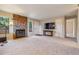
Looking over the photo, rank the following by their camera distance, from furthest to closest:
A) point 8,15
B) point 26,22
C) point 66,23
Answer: point 26,22 < point 66,23 < point 8,15

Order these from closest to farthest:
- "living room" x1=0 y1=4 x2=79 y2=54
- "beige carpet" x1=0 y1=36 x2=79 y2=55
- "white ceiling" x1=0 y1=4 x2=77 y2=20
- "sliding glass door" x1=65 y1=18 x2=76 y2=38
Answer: "beige carpet" x1=0 y1=36 x2=79 y2=55 < "white ceiling" x1=0 y1=4 x2=77 y2=20 < "living room" x1=0 y1=4 x2=79 y2=54 < "sliding glass door" x1=65 y1=18 x2=76 y2=38

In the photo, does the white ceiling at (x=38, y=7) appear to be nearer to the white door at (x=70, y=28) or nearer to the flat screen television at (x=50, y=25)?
the white door at (x=70, y=28)

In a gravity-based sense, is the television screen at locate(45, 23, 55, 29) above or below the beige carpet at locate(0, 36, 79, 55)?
above

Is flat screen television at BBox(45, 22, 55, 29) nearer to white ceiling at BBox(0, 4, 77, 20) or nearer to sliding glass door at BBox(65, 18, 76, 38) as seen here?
sliding glass door at BBox(65, 18, 76, 38)

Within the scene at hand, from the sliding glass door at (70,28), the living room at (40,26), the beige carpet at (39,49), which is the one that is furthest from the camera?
the sliding glass door at (70,28)

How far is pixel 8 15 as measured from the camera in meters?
8.55

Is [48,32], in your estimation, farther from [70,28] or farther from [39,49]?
[39,49]

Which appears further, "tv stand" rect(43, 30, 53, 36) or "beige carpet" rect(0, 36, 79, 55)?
"tv stand" rect(43, 30, 53, 36)

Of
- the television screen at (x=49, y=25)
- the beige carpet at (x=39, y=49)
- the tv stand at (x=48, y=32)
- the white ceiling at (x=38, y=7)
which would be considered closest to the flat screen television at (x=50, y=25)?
the television screen at (x=49, y=25)

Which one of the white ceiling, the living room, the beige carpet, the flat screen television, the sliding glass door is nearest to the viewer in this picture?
the beige carpet

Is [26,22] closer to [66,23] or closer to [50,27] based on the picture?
[50,27]

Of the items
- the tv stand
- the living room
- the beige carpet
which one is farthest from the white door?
the beige carpet

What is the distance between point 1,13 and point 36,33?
5397 mm
